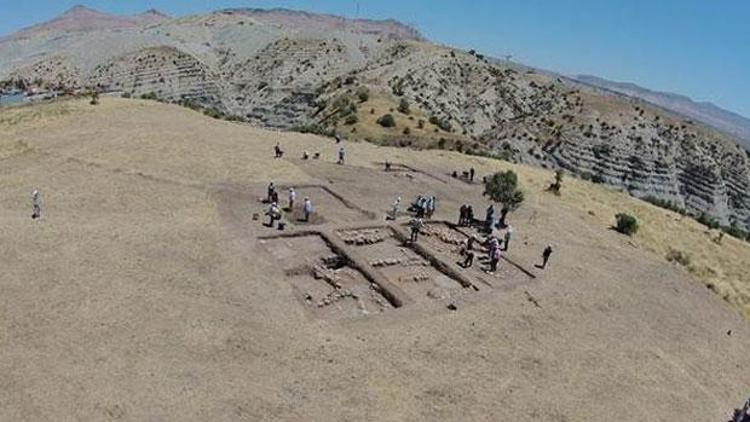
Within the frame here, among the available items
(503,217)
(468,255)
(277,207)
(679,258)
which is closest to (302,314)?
(468,255)

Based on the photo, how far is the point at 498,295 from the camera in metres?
27.4

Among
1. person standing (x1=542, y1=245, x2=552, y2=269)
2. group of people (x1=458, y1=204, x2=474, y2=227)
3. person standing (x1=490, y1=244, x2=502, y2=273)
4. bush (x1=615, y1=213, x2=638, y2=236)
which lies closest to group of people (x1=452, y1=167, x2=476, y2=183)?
bush (x1=615, y1=213, x2=638, y2=236)

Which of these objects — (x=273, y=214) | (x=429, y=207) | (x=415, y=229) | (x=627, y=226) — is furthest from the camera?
(x=627, y=226)

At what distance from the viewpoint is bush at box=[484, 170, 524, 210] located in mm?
40094

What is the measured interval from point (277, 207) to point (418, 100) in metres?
74.0

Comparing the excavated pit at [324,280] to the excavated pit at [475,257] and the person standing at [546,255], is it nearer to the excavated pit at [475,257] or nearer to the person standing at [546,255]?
the excavated pit at [475,257]

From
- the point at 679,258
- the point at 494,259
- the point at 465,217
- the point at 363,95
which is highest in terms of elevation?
the point at 363,95

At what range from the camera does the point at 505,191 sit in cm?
4053

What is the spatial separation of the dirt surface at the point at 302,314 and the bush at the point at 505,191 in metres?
1.24

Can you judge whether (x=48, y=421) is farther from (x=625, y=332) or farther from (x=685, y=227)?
(x=685, y=227)

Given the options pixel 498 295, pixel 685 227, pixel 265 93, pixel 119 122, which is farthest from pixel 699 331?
pixel 265 93

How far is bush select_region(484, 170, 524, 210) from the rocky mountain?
27.3m

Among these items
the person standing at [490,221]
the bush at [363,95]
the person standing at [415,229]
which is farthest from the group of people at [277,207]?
the bush at [363,95]

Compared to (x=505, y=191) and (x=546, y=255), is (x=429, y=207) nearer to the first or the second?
(x=505, y=191)
